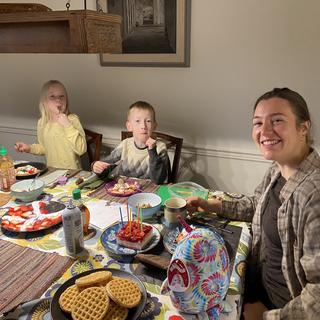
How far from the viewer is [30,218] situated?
1331 mm

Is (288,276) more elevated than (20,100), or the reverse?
(20,100)

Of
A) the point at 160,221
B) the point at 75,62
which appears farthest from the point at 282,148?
the point at 75,62

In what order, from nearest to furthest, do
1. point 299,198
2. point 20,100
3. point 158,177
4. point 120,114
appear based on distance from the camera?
point 299,198 → point 158,177 → point 120,114 → point 20,100

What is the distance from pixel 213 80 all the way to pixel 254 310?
5.42ft

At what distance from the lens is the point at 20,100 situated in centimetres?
310

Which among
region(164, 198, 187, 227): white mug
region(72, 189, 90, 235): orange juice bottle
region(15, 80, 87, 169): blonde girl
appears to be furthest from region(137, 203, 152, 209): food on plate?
region(15, 80, 87, 169): blonde girl

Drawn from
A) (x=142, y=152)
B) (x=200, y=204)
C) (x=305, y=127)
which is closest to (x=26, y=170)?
(x=142, y=152)

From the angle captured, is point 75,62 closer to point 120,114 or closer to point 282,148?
point 120,114

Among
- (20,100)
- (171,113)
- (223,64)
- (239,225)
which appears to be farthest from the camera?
(20,100)

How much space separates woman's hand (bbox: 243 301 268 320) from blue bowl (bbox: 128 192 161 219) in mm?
505

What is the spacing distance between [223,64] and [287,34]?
0.45m

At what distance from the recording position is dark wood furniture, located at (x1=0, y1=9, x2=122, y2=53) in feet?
2.94

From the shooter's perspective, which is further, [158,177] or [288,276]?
[158,177]

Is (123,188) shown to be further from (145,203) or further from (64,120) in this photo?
(64,120)
